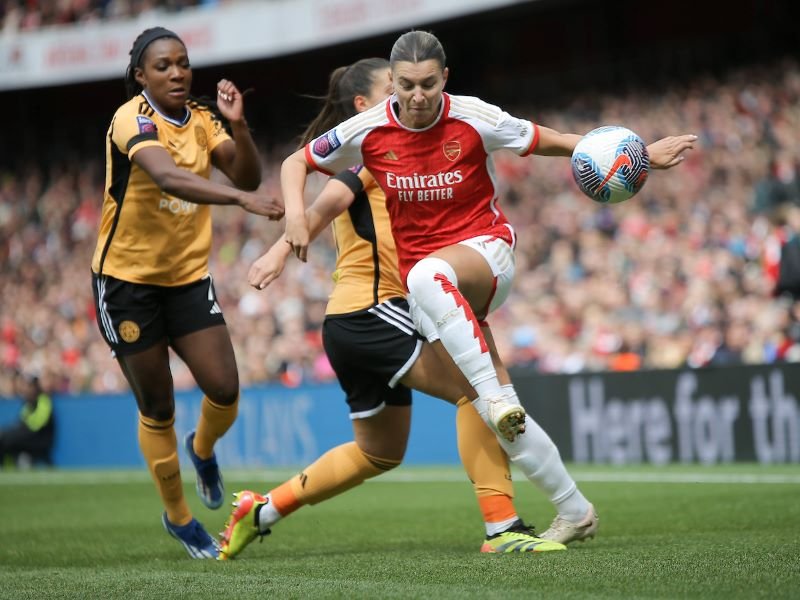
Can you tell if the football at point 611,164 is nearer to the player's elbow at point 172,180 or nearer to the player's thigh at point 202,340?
the player's elbow at point 172,180

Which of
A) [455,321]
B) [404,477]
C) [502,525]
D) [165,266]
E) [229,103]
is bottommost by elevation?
[404,477]

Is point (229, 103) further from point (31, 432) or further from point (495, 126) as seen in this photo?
point (31, 432)

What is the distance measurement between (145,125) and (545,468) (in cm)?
243

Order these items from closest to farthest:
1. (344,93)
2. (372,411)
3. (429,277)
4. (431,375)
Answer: (429,277) → (431,375) → (372,411) → (344,93)

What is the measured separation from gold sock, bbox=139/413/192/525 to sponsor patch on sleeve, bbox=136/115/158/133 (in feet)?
4.76

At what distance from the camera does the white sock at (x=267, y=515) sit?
19.7 ft

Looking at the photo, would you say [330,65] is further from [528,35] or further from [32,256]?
[32,256]

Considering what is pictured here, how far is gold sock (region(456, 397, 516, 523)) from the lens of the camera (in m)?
5.62

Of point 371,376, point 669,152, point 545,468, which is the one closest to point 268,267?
point 371,376

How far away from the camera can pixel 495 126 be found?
5457 millimetres

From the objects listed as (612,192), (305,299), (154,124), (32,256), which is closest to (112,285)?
(154,124)

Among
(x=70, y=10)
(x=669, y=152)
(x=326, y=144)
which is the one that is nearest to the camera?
(x=669, y=152)

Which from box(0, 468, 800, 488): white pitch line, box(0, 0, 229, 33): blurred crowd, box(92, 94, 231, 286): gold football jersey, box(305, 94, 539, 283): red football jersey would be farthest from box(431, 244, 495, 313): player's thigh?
box(0, 0, 229, 33): blurred crowd

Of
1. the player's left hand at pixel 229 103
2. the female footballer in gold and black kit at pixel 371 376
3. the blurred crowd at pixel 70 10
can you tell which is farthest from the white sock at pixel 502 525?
the blurred crowd at pixel 70 10
